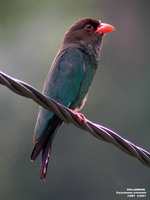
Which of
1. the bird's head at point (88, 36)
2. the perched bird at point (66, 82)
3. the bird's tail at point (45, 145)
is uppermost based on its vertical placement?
the bird's head at point (88, 36)

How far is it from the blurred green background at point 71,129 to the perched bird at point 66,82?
531 centimetres

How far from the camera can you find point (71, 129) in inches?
476

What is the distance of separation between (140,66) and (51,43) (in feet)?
11.0

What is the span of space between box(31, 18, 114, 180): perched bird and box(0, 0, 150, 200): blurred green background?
5.31 m

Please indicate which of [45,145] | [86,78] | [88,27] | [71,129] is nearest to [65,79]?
[86,78]

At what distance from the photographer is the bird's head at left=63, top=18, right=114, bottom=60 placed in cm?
609

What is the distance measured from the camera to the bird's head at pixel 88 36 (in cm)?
609

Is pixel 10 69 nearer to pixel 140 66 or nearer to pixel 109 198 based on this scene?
pixel 109 198

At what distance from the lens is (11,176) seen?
1229cm

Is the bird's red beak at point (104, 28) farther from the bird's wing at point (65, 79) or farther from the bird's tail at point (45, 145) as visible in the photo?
the bird's tail at point (45, 145)

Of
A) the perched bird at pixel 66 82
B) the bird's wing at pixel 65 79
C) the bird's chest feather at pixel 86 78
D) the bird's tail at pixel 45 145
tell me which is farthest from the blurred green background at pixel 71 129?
the bird's tail at pixel 45 145

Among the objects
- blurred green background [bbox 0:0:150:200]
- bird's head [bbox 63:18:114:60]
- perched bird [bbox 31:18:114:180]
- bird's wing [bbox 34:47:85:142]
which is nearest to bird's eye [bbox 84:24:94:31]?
bird's head [bbox 63:18:114:60]

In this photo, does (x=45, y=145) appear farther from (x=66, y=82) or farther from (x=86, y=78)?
(x=86, y=78)

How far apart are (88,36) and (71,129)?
5.96 metres
